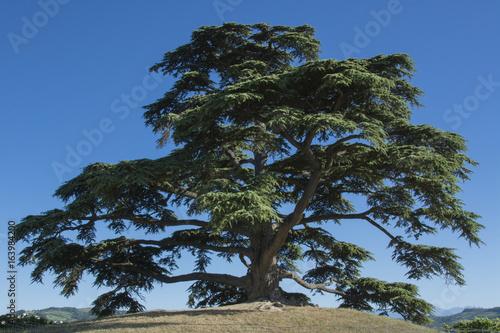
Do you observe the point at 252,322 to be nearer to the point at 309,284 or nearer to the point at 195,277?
the point at 195,277

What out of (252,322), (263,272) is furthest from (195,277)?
(252,322)

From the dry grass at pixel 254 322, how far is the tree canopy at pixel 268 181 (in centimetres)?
187

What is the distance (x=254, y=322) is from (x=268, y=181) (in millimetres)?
4565

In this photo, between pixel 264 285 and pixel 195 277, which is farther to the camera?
pixel 195 277

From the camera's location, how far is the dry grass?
1421 centimetres

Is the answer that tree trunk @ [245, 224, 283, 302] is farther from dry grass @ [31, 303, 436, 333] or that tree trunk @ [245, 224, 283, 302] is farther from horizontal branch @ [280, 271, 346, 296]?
dry grass @ [31, 303, 436, 333]

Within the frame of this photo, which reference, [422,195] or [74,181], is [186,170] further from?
[422,195]

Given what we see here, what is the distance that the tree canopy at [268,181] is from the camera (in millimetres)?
14555

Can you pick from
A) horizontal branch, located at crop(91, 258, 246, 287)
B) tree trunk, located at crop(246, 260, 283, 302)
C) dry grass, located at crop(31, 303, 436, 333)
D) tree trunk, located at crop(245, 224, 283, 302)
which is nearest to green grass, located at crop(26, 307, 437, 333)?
dry grass, located at crop(31, 303, 436, 333)

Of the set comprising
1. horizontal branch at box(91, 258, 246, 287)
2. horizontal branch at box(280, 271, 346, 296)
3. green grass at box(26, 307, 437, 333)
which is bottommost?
green grass at box(26, 307, 437, 333)

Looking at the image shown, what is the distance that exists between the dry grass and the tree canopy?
1.87 metres

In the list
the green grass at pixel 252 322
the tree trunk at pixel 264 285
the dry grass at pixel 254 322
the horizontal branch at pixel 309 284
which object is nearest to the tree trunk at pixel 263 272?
the tree trunk at pixel 264 285

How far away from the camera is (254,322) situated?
1481cm

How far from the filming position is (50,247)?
16203 mm
